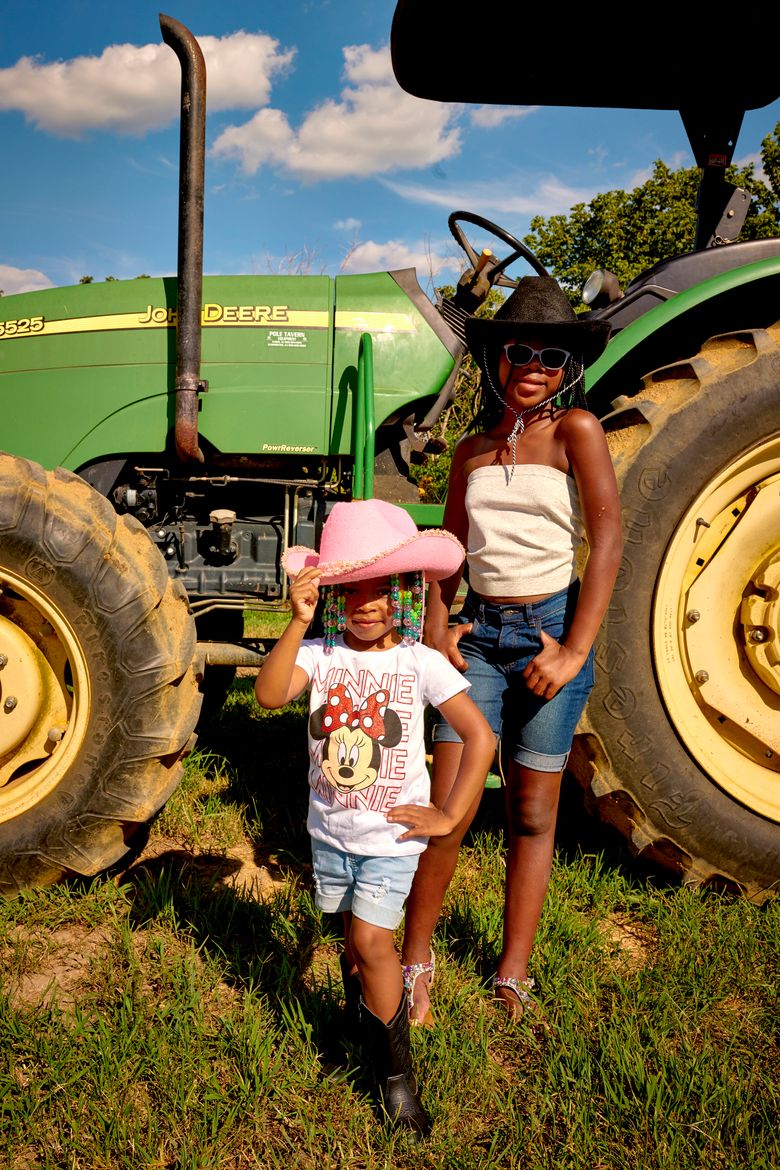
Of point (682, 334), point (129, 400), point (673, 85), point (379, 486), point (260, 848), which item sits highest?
point (673, 85)

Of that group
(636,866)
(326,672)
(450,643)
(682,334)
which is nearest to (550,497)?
(450,643)

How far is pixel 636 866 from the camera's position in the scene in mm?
2566

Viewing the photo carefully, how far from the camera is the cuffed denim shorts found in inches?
74.8

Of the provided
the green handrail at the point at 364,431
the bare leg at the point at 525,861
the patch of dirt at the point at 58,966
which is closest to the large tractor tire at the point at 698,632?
the bare leg at the point at 525,861

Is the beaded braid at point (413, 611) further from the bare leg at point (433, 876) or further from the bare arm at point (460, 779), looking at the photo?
the bare leg at point (433, 876)

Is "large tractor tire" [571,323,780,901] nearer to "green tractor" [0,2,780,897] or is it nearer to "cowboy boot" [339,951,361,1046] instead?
"green tractor" [0,2,780,897]

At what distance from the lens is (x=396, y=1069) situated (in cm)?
161

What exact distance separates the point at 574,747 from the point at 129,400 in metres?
1.87

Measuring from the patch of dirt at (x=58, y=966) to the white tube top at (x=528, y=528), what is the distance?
1.33 m

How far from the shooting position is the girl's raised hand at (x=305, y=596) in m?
1.52

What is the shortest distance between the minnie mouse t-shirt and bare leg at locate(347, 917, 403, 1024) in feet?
0.47

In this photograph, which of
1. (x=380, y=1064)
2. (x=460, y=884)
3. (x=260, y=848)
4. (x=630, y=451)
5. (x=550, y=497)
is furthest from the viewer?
(x=260, y=848)

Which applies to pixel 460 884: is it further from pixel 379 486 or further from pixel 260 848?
pixel 379 486

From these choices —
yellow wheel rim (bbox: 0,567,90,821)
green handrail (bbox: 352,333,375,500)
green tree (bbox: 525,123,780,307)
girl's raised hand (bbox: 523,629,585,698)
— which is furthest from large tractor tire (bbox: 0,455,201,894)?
green tree (bbox: 525,123,780,307)
